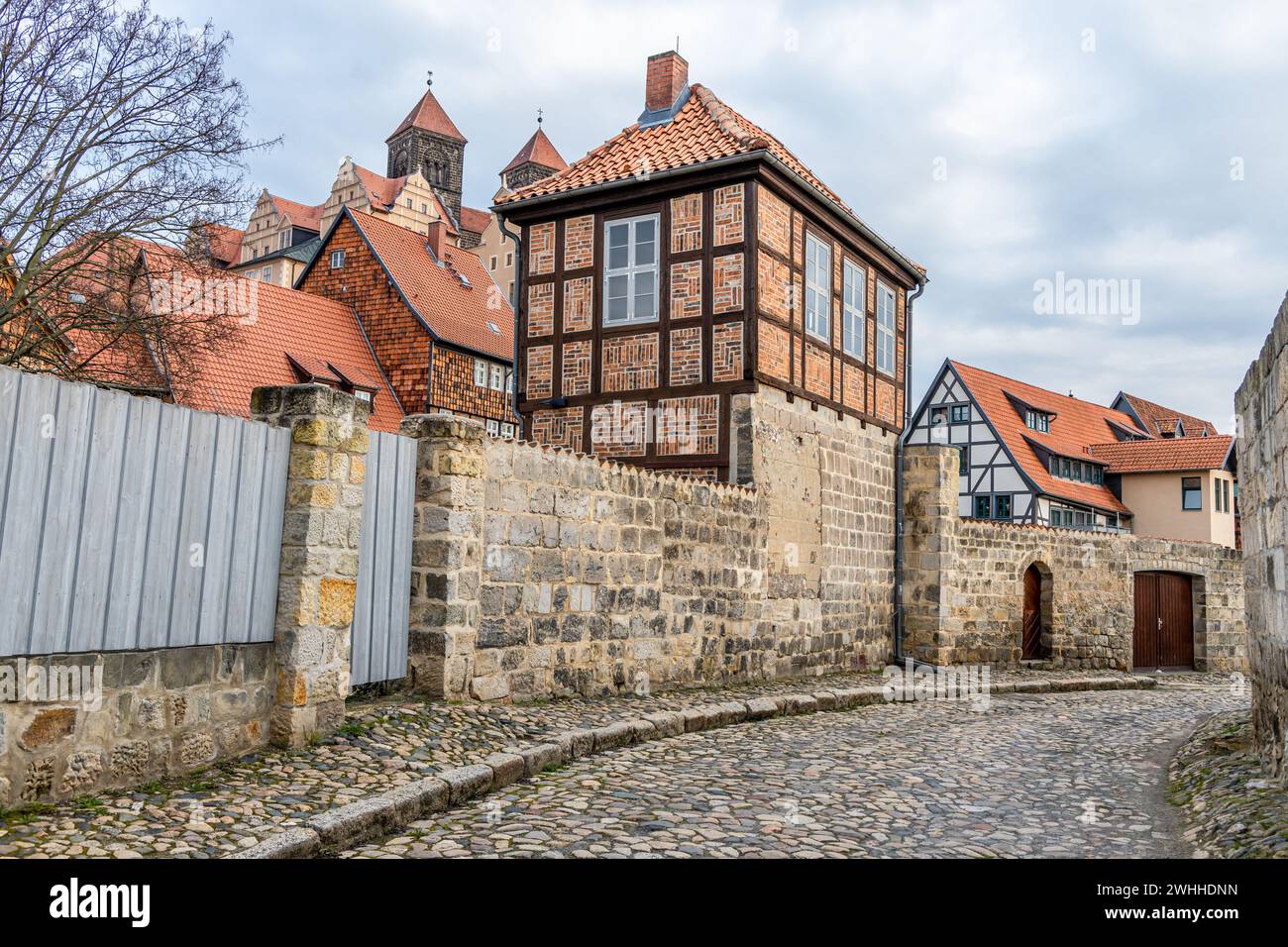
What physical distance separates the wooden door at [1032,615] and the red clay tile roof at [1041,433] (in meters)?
14.0

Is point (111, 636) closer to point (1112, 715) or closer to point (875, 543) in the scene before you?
point (1112, 715)

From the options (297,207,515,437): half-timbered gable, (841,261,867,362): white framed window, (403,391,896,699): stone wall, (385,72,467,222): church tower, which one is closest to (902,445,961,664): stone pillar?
(403,391,896,699): stone wall

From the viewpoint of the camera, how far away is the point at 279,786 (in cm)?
519

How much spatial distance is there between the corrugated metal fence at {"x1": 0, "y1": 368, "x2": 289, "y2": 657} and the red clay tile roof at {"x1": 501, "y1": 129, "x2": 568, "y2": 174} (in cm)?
6840

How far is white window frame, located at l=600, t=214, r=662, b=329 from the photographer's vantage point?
551 inches

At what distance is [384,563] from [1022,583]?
14070mm

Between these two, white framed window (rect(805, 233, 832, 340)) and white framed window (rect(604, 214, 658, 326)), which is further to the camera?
white framed window (rect(805, 233, 832, 340))

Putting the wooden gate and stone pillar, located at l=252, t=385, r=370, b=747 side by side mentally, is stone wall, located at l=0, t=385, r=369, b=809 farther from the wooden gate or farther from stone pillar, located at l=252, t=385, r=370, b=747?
the wooden gate

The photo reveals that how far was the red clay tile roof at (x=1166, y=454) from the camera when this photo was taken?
116 feet

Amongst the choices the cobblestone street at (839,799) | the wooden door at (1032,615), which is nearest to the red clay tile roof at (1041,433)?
the wooden door at (1032,615)

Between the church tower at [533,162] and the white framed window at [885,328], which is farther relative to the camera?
the church tower at [533,162]

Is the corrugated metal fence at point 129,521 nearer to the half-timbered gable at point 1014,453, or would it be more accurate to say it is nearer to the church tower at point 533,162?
the half-timbered gable at point 1014,453
